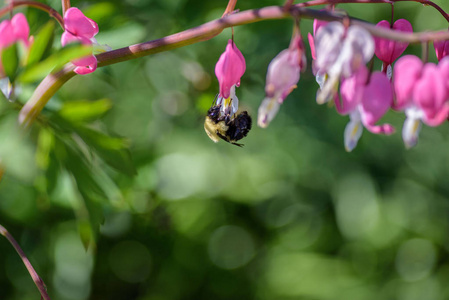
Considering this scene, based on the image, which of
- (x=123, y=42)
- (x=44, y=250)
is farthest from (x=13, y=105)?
(x=44, y=250)

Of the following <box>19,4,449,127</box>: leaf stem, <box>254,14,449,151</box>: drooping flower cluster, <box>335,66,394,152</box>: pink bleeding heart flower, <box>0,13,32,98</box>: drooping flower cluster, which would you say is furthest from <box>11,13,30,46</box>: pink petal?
<box>335,66,394,152</box>: pink bleeding heart flower

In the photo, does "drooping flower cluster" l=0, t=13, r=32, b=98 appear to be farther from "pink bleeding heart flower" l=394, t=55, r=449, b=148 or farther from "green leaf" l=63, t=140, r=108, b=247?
"pink bleeding heart flower" l=394, t=55, r=449, b=148

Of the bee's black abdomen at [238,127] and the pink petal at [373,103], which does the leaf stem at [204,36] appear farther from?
the bee's black abdomen at [238,127]

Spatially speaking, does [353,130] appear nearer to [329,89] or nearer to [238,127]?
[329,89]

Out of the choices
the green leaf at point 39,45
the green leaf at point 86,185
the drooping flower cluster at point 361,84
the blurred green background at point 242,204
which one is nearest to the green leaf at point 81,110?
the green leaf at point 86,185

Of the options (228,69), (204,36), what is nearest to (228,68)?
(228,69)
